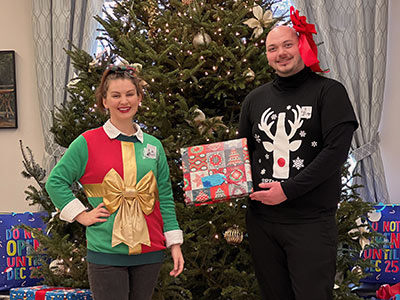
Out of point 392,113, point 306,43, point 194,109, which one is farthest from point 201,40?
point 392,113

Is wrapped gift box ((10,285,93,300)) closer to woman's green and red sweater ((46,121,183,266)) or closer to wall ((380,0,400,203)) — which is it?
woman's green and red sweater ((46,121,183,266))

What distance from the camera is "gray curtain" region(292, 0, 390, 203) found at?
421cm

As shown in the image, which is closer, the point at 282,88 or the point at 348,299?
the point at 282,88

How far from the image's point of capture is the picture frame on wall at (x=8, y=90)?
182 inches

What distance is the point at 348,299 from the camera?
315 centimetres

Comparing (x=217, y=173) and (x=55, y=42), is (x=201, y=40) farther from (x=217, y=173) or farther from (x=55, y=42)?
(x=55, y=42)

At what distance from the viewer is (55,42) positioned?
4449 mm

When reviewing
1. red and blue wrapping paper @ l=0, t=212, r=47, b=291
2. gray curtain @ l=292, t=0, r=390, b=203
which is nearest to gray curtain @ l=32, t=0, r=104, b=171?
red and blue wrapping paper @ l=0, t=212, r=47, b=291

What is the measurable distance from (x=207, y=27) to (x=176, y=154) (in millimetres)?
801

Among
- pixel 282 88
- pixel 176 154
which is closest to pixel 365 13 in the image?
pixel 176 154

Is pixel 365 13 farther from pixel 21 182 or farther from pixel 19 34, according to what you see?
pixel 21 182

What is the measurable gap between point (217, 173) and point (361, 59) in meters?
2.59

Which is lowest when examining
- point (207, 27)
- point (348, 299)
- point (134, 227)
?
point (348, 299)

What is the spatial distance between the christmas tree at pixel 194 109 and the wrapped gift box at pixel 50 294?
0.21 meters
